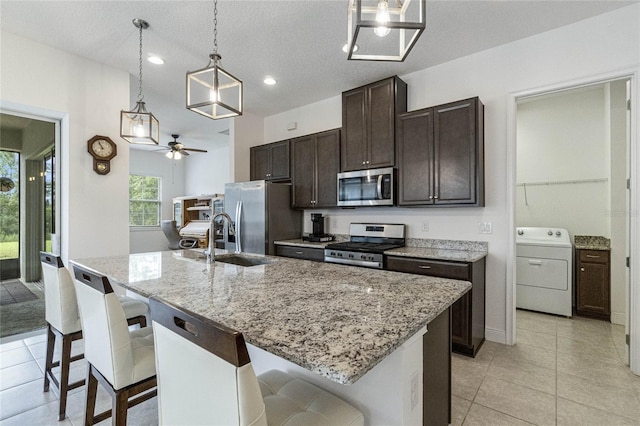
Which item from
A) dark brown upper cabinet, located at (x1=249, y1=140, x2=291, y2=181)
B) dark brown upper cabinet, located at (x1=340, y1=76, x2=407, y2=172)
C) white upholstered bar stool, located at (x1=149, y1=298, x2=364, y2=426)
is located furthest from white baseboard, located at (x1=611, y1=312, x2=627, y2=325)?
dark brown upper cabinet, located at (x1=249, y1=140, x2=291, y2=181)

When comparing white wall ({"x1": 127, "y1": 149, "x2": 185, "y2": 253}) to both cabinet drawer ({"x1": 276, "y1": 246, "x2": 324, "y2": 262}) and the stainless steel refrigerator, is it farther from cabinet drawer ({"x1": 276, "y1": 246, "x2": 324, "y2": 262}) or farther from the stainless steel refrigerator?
cabinet drawer ({"x1": 276, "y1": 246, "x2": 324, "y2": 262})

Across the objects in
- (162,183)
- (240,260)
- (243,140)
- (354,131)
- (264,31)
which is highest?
(264,31)

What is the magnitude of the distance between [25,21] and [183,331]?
3396 mm

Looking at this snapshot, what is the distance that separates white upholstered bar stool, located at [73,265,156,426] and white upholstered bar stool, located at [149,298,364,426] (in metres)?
0.50

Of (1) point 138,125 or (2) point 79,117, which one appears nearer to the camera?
(1) point 138,125

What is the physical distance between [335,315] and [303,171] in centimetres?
324

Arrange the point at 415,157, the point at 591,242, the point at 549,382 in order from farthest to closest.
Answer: the point at 591,242
the point at 415,157
the point at 549,382

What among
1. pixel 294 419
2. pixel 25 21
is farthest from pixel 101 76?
pixel 294 419

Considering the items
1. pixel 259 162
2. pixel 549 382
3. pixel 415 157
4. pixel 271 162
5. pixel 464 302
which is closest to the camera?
pixel 549 382

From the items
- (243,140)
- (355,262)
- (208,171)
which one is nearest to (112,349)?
(355,262)

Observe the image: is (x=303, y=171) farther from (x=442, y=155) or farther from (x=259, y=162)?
(x=442, y=155)

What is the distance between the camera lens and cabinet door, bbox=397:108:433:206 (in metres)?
3.03

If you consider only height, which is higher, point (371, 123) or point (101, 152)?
point (371, 123)

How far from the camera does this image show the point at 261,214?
13.0ft
